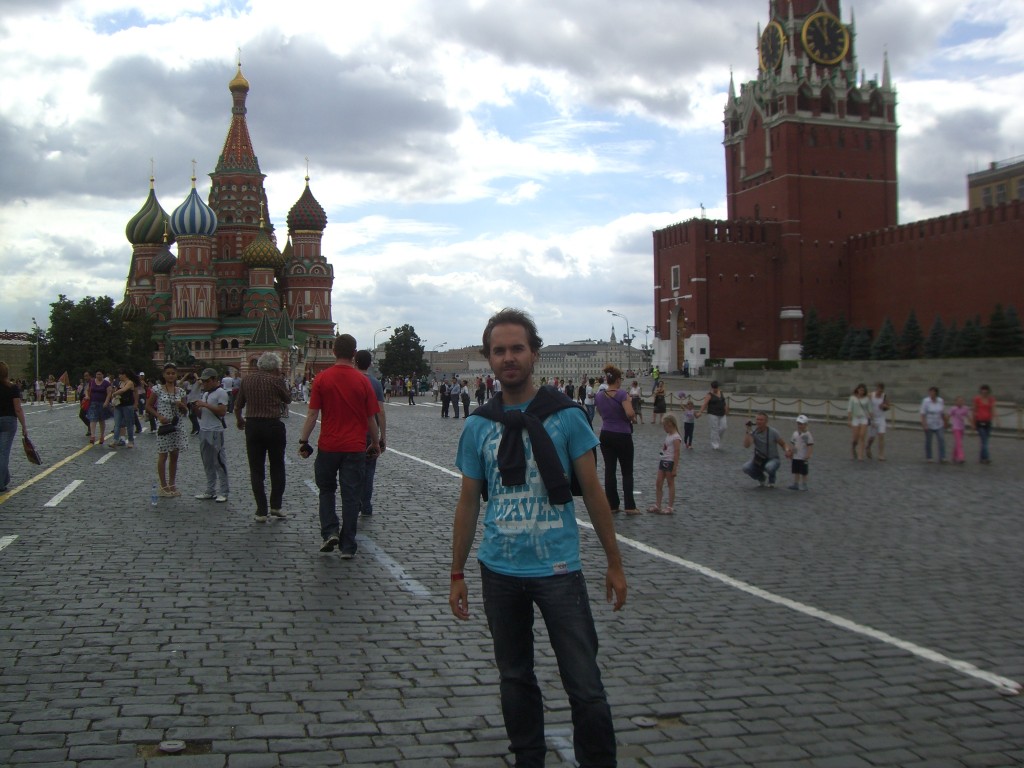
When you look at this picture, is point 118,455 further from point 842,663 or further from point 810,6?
point 810,6

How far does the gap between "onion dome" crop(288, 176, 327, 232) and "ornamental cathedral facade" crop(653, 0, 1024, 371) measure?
30.9 metres

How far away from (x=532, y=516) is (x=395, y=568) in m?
4.36

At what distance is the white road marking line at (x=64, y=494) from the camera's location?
11.0 m

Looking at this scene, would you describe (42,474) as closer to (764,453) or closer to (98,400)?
(98,400)

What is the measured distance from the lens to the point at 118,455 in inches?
696

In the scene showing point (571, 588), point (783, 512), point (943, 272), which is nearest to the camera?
point (571, 588)

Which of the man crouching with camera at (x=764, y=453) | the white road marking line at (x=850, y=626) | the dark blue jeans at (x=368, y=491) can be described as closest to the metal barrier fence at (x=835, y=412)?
the man crouching with camera at (x=764, y=453)

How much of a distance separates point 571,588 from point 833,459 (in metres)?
15.9

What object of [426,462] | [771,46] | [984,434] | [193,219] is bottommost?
[426,462]

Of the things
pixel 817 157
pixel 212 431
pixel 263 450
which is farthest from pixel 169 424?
pixel 817 157

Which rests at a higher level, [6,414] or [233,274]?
[233,274]

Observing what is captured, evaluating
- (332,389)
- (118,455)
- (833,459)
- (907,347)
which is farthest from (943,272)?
(332,389)

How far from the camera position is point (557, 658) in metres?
3.52

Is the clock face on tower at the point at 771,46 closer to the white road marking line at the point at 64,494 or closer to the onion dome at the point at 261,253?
the onion dome at the point at 261,253
